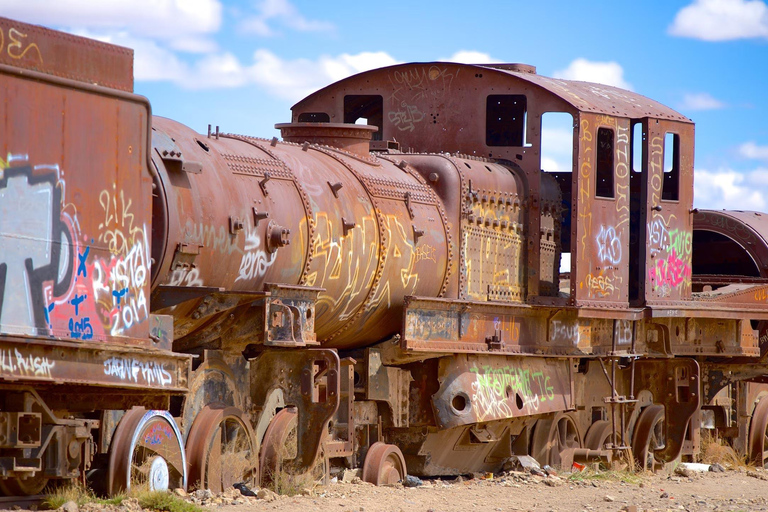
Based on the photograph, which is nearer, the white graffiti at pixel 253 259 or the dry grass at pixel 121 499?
the dry grass at pixel 121 499

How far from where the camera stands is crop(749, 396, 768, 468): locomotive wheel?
17547 millimetres

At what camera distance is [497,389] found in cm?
1327

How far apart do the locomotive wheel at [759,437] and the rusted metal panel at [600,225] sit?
4.08 m

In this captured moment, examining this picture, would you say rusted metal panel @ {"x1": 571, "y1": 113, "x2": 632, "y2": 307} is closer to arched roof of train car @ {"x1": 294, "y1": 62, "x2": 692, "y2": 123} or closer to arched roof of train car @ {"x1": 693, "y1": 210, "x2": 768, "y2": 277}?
arched roof of train car @ {"x1": 294, "y1": 62, "x2": 692, "y2": 123}

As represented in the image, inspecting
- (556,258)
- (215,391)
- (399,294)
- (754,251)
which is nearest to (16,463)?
(215,391)

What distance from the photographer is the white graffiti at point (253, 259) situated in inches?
389

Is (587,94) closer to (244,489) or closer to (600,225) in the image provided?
(600,225)

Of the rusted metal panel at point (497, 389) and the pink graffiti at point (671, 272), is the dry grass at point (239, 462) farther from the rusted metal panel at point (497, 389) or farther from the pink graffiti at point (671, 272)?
the pink graffiti at point (671, 272)

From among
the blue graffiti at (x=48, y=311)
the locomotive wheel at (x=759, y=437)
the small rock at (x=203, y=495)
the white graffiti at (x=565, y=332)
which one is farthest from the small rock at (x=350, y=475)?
the locomotive wheel at (x=759, y=437)

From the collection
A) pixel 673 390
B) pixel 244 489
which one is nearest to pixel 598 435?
pixel 673 390

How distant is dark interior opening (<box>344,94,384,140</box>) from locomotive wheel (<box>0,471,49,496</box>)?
8083 millimetres

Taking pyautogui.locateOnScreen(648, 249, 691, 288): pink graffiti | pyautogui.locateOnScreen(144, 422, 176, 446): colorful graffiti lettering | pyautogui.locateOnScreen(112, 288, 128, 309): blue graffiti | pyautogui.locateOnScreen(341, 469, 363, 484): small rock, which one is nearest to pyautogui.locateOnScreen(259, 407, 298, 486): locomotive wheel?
pyautogui.locateOnScreen(341, 469, 363, 484): small rock

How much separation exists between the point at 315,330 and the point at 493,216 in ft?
9.84

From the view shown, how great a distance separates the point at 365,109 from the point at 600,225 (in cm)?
333
